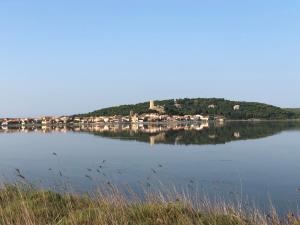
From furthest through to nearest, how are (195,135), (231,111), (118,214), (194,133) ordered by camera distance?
1. (231,111)
2. (194,133)
3. (195,135)
4. (118,214)

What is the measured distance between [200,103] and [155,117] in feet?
89.5

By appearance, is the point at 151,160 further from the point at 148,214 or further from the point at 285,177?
the point at 148,214

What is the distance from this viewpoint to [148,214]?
938 cm

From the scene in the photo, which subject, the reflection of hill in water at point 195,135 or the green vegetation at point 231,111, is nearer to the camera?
the reflection of hill in water at point 195,135

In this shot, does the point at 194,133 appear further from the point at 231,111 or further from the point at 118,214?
the point at 231,111

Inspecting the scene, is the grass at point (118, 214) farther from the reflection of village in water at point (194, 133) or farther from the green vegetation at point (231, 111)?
the green vegetation at point (231, 111)

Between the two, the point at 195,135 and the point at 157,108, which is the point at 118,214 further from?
the point at 157,108

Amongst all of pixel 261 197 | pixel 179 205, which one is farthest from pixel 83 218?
pixel 261 197

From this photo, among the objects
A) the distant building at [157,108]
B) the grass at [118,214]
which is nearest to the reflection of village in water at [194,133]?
the grass at [118,214]

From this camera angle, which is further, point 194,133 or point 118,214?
point 194,133

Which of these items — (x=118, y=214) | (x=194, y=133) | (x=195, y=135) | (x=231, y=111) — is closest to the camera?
(x=118, y=214)

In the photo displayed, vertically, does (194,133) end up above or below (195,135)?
above

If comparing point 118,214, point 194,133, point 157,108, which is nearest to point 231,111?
point 157,108

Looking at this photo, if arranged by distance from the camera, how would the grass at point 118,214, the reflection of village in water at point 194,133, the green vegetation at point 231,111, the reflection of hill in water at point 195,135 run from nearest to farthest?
the grass at point 118,214, the reflection of hill in water at point 195,135, the reflection of village in water at point 194,133, the green vegetation at point 231,111
